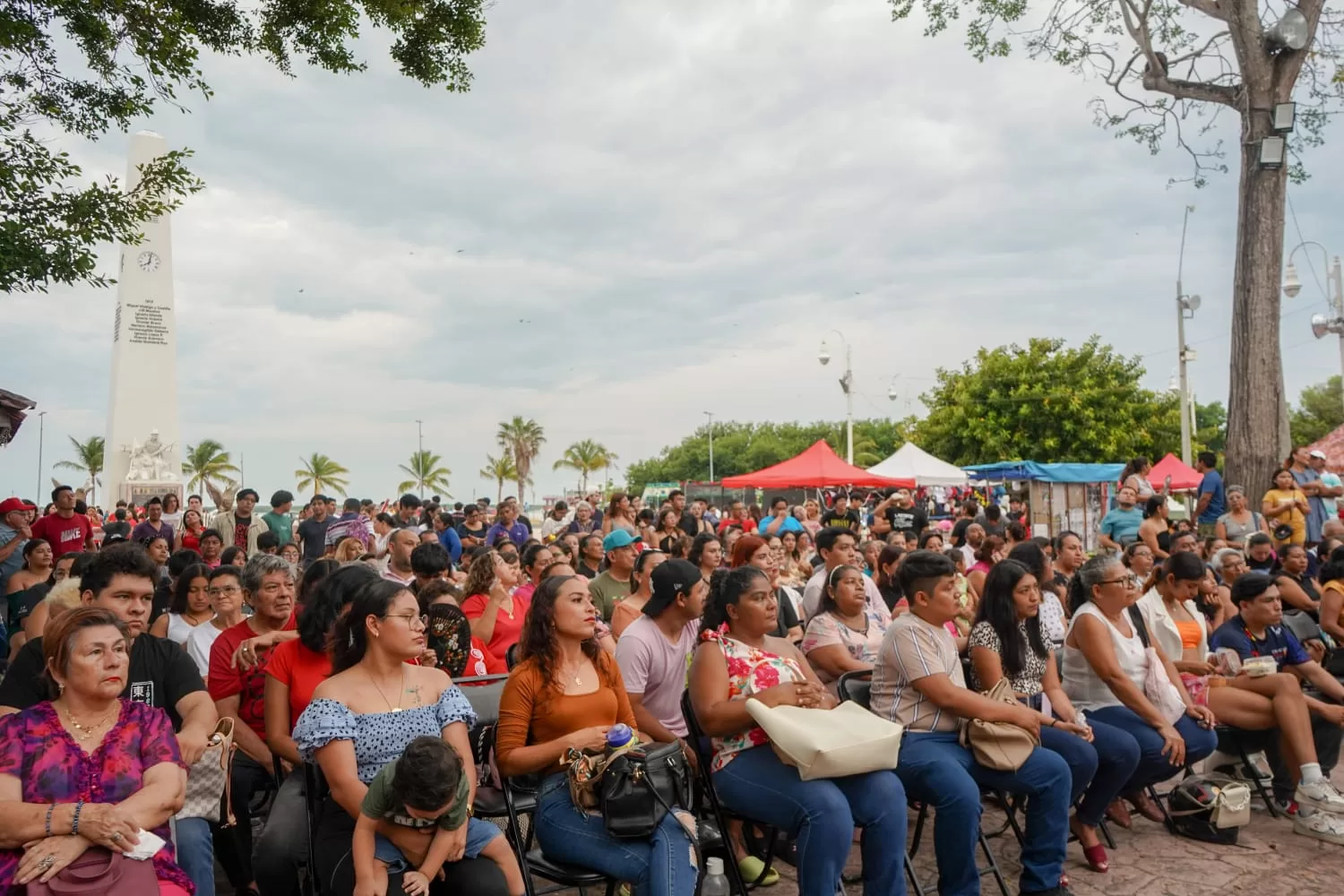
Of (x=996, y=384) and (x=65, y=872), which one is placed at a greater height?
(x=996, y=384)

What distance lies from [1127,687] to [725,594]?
222cm

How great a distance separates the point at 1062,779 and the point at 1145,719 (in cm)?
102

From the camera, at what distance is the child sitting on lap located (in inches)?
107

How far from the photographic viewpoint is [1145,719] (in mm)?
4719

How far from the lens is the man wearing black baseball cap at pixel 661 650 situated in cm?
405

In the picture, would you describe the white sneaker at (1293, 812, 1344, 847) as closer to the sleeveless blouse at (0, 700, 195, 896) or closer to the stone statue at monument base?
the sleeveless blouse at (0, 700, 195, 896)

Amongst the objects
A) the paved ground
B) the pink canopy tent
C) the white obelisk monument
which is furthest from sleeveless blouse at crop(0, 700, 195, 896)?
the white obelisk monument

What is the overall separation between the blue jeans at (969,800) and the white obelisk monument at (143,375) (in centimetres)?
2500

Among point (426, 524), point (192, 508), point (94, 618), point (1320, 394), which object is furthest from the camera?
point (1320, 394)

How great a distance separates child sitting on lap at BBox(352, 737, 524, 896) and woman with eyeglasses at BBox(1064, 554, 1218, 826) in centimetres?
331

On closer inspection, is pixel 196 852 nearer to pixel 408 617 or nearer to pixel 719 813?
pixel 408 617

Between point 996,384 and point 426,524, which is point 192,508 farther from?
point 996,384

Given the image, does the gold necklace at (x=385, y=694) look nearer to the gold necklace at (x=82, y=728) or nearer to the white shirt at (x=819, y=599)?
the gold necklace at (x=82, y=728)

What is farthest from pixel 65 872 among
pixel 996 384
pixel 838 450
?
pixel 838 450
